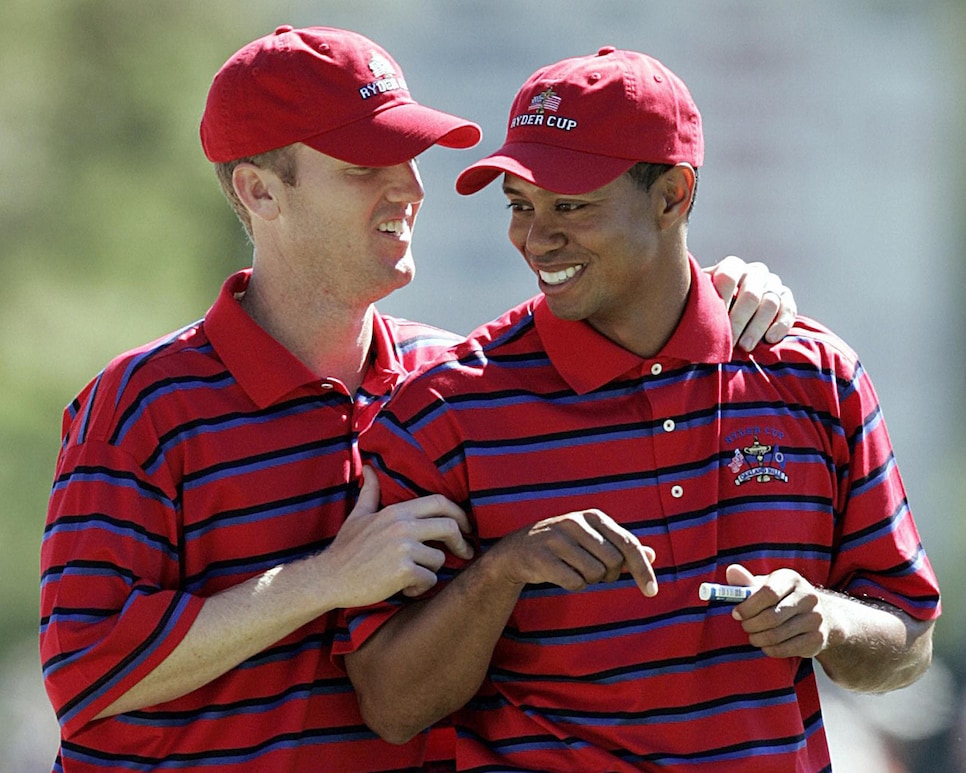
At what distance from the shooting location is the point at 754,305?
2.46m

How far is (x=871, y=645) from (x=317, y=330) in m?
0.99

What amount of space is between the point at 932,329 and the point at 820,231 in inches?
16.9

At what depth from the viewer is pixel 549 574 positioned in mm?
2059

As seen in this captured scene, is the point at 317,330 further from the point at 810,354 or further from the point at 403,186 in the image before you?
the point at 810,354

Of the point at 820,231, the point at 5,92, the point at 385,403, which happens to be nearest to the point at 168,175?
the point at 5,92

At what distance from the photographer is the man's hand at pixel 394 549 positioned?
86.6 inches

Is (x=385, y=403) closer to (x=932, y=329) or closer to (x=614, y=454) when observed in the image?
(x=614, y=454)

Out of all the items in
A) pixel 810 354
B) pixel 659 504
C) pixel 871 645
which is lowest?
pixel 871 645

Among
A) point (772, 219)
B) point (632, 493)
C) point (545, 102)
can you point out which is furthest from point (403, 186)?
point (772, 219)

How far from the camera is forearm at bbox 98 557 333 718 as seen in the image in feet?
7.34

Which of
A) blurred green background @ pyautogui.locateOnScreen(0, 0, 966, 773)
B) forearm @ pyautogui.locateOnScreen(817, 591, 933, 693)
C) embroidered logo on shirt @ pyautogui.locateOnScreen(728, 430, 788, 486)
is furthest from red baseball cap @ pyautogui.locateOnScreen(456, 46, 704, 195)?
blurred green background @ pyautogui.locateOnScreen(0, 0, 966, 773)

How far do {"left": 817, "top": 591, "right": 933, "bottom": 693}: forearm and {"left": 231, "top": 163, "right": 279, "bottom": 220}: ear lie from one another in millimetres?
1078

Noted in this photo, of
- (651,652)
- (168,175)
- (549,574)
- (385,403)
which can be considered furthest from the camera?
(168,175)

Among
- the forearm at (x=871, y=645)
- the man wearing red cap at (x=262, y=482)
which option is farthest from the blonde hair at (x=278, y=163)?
the forearm at (x=871, y=645)
